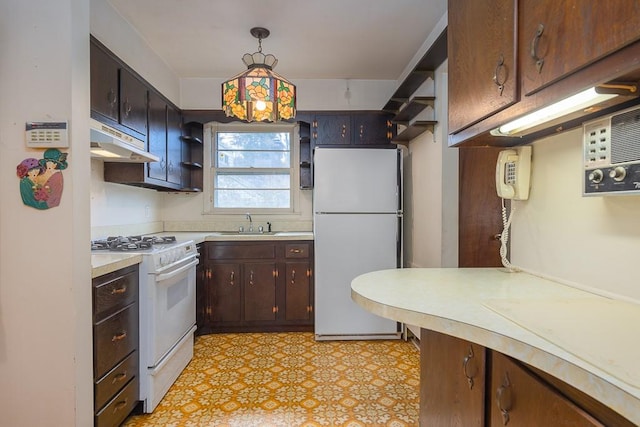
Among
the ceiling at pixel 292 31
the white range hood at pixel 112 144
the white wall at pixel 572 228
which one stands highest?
the ceiling at pixel 292 31

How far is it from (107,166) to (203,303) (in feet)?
4.72

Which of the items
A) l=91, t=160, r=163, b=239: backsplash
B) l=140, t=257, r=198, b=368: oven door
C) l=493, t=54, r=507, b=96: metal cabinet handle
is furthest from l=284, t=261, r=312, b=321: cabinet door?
l=493, t=54, r=507, b=96: metal cabinet handle

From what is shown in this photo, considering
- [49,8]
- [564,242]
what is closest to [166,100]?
[49,8]

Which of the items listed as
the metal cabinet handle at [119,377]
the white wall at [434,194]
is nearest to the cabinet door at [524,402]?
the white wall at [434,194]

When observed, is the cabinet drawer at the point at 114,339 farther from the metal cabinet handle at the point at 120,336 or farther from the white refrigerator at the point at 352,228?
the white refrigerator at the point at 352,228

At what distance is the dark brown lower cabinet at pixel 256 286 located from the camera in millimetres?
3164

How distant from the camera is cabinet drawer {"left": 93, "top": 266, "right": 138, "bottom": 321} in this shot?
159 cm

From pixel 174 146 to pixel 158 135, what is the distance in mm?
339

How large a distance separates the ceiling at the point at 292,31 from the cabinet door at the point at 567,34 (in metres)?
1.59

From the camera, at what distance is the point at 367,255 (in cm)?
304

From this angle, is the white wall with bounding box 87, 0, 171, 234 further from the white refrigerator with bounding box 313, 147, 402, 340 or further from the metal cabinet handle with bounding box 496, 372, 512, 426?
the metal cabinet handle with bounding box 496, 372, 512, 426

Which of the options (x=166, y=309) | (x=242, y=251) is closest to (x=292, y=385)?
(x=166, y=309)

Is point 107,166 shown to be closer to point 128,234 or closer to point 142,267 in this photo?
point 128,234

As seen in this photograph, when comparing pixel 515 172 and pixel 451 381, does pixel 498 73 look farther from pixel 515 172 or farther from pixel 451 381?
pixel 451 381
